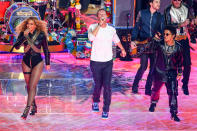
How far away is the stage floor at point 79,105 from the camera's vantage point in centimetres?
688

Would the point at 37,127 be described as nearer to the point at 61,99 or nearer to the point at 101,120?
the point at 101,120

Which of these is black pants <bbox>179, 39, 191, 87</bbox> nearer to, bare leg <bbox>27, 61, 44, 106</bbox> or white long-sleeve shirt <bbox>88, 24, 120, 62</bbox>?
white long-sleeve shirt <bbox>88, 24, 120, 62</bbox>

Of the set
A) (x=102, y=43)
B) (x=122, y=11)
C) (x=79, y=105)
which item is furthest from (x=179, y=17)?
(x=122, y=11)

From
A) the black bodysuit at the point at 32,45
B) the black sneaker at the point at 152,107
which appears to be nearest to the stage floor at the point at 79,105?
the black sneaker at the point at 152,107

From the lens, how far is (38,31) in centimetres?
724

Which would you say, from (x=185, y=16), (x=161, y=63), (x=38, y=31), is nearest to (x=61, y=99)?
(x=38, y=31)

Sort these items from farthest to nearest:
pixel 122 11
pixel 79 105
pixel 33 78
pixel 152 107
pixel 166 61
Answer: pixel 122 11 < pixel 79 105 < pixel 152 107 < pixel 166 61 < pixel 33 78

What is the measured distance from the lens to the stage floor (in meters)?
6.88

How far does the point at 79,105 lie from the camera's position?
8.06 meters

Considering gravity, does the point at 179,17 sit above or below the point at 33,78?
above

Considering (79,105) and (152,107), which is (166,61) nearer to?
(152,107)

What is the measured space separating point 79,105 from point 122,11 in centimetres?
609

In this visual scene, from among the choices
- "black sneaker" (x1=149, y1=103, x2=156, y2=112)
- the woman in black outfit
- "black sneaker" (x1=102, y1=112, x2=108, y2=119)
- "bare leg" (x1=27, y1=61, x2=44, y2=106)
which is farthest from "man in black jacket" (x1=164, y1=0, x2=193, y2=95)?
"bare leg" (x1=27, y1=61, x2=44, y2=106)

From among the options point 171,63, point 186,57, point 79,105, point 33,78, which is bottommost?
point 79,105
